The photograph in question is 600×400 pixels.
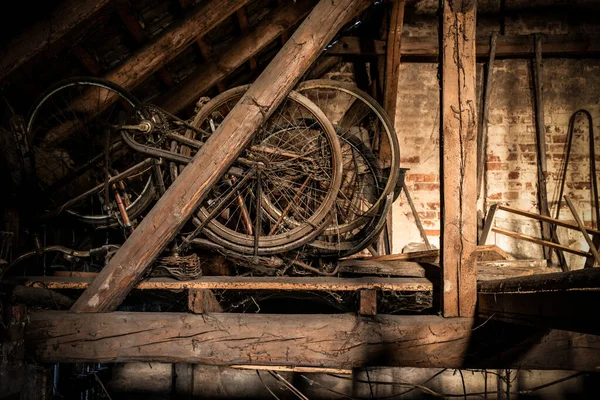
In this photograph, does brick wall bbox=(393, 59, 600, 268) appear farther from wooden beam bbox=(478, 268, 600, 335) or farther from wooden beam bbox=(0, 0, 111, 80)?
wooden beam bbox=(0, 0, 111, 80)

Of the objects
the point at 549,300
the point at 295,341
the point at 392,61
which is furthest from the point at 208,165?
the point at 392,61

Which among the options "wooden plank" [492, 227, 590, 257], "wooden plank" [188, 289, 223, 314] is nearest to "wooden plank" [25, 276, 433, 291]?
"wooden plank" [188, 289, 223, 314]

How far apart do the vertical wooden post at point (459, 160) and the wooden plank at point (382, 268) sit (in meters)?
0.46

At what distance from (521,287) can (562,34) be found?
414cm

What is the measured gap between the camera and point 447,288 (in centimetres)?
219

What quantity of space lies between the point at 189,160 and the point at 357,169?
1.75 meters

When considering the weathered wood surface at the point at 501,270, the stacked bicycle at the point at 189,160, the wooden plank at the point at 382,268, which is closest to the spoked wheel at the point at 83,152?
the stacked bicycle at the point at 189,160

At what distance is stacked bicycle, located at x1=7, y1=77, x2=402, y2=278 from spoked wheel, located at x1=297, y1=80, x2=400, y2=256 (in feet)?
0.04

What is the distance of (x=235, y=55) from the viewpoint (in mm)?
3707

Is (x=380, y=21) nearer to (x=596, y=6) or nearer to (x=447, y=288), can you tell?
(x=596, y=6)

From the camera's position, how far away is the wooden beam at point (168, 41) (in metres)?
3.11

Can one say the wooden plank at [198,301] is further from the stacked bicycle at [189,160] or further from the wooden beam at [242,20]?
the wooden beam at [242,20]

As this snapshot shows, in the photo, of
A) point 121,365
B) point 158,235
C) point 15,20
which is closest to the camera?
point 158,235

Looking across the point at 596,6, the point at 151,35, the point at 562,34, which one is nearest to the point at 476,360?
the point at 151,35
